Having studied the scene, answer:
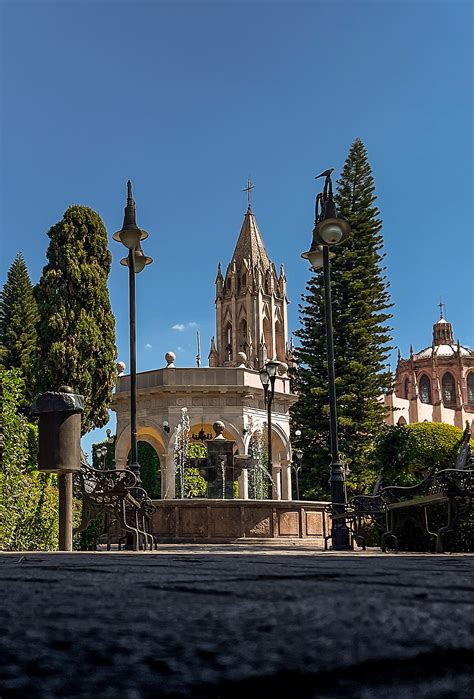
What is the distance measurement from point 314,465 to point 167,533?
20.1m

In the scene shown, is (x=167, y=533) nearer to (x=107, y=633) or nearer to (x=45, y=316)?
(x=107, y=633)

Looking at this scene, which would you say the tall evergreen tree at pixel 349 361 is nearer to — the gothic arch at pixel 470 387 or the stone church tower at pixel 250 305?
the stone church tower at pixel 250 305

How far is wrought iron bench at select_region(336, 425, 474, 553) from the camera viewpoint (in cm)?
698

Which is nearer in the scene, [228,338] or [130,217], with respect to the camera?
[130,217]

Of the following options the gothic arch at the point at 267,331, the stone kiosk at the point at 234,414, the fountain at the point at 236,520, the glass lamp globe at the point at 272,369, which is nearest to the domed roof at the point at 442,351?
the stone kiosk at the point at 234,414

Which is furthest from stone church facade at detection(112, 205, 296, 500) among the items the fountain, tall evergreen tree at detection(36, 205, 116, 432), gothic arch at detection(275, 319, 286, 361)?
gothic arch at detection(275, 319, 286, 361)

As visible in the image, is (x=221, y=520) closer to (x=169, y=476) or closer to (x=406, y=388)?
(x=169, y=476)

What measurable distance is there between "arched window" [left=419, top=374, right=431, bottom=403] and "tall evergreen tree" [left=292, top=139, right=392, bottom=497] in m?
53.6

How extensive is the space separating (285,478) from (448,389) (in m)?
57.5

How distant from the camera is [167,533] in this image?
542 inches

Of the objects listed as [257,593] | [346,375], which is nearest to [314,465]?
[346,375]

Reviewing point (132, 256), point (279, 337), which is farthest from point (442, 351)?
point (132, 256)

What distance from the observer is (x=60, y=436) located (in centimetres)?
652

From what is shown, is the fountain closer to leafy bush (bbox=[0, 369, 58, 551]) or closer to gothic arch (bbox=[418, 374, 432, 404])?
leafy bush (bbox=[0, 369, 58, 551])
